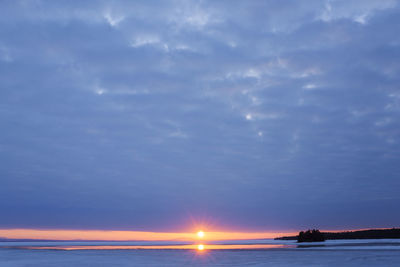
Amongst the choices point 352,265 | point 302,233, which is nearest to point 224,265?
point 352,265

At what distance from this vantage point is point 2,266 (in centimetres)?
2644

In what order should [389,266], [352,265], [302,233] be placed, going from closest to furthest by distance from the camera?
1. [389,266]
2. [352,265]
3. [302,233]

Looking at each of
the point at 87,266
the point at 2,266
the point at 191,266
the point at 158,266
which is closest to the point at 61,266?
the point at 87,266

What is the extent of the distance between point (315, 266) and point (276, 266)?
254 cm

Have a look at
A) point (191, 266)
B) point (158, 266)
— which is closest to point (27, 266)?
point (158, 266)

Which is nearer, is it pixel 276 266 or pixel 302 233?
pixel 276 266

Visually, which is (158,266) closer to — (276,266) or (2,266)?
(276,266)

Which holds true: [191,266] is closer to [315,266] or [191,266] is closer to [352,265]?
[315,266]

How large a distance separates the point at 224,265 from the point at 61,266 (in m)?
11.0

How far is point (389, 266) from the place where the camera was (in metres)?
24.0

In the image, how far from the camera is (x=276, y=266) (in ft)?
82.1

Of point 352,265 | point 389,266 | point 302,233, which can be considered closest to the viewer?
point 389,266

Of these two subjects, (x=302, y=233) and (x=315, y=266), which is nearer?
(x=315, y=266)

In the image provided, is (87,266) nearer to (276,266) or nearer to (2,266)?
(2,266)
